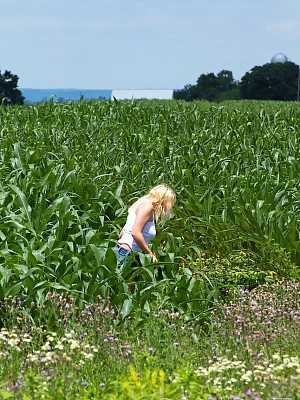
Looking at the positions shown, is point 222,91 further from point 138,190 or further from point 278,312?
point 278,312

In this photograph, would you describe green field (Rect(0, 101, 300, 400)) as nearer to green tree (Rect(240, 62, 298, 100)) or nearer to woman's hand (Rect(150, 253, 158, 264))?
woman's hand (Rect(150, 253, 158, 264))

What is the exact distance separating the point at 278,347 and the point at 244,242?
157 inches

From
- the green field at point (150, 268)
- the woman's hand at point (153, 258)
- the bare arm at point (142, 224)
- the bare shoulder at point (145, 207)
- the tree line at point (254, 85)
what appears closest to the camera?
the green field at point (150, 268)

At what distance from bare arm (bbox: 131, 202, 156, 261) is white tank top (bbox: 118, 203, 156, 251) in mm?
64

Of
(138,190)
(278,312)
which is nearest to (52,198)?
(138,190)

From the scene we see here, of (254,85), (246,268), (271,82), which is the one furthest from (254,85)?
(246,268)

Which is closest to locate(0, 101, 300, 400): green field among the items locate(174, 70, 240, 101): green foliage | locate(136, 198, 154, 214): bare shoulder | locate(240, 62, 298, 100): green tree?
locate(136, 198, 154, 214): bare shoulder

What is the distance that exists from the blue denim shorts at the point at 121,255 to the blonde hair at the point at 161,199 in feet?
1.71

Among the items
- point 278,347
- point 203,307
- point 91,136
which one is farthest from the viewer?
point 91,136

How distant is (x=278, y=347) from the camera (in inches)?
208

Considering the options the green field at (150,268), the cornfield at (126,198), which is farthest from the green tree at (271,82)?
the green field at (150,268)

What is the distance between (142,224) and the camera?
26.5 ft

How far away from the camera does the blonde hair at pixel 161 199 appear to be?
829 cm

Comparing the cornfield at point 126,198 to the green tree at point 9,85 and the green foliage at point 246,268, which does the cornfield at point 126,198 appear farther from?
the green tree at point 9,85
